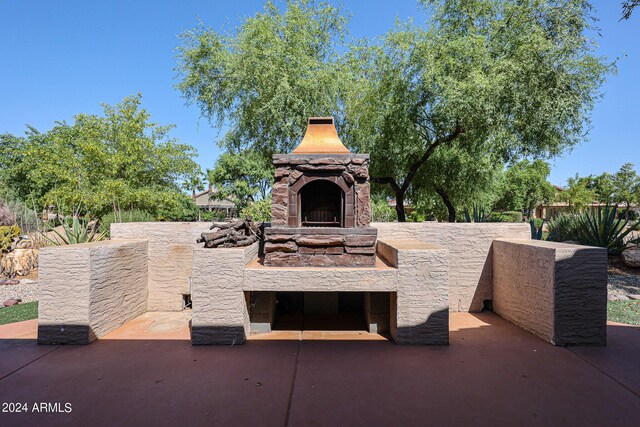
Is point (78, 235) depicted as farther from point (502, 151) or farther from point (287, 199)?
point (502, 151)

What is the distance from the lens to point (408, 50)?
29.0ft

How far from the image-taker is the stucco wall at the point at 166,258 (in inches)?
218

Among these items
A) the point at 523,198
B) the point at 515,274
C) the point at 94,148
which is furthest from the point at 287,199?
the point at 523,198

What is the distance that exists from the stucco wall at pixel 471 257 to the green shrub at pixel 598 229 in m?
4.50

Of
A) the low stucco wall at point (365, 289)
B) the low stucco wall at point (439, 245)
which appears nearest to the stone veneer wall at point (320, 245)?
the low stucco wall at point (365, 289)

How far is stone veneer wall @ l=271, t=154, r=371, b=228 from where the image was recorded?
4.68 meters

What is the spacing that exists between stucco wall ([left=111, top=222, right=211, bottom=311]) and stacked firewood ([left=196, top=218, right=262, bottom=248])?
3.07 feet

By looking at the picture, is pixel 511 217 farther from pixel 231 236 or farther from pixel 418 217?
pixel 231 236

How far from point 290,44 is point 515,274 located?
8.92 meters

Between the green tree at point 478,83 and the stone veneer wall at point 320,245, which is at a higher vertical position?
the green tree at point 478,83

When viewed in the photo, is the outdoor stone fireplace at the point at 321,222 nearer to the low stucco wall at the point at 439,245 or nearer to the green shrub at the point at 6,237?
the low stucco wall at the point at 439,245

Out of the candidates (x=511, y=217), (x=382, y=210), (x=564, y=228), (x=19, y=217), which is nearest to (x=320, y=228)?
(x=564, y=228)

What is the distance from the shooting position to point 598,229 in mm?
8078

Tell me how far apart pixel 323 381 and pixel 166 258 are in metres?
3.93
